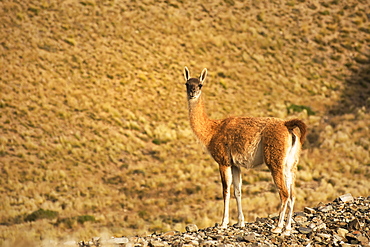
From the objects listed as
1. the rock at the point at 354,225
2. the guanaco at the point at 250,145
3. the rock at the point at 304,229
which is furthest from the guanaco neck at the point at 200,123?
the rock at the point at 354,225

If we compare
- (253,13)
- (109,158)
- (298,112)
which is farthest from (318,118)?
(253,13)

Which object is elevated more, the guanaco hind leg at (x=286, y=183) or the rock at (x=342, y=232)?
the guanaco hind leg at (x=286, y=183)

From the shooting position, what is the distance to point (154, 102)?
123 feet

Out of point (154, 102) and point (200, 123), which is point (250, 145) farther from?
point (154, 102)

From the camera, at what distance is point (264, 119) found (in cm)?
1067

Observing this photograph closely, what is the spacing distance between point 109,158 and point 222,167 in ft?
65.0

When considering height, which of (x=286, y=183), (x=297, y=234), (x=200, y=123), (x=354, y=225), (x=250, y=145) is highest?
(x=200, y=123)

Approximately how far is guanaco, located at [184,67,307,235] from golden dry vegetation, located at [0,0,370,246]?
6395 mm

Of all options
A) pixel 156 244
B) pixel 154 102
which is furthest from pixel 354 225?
pixel 154 102

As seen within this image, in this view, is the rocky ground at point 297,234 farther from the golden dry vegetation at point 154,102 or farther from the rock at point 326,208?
the golden dry vegetation at point 154,102

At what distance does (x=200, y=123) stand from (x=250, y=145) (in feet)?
5.86

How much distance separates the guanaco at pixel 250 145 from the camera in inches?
382

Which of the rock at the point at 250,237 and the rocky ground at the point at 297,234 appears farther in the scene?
the rock at the point at 250,237

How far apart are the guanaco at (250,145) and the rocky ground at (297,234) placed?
403mm
